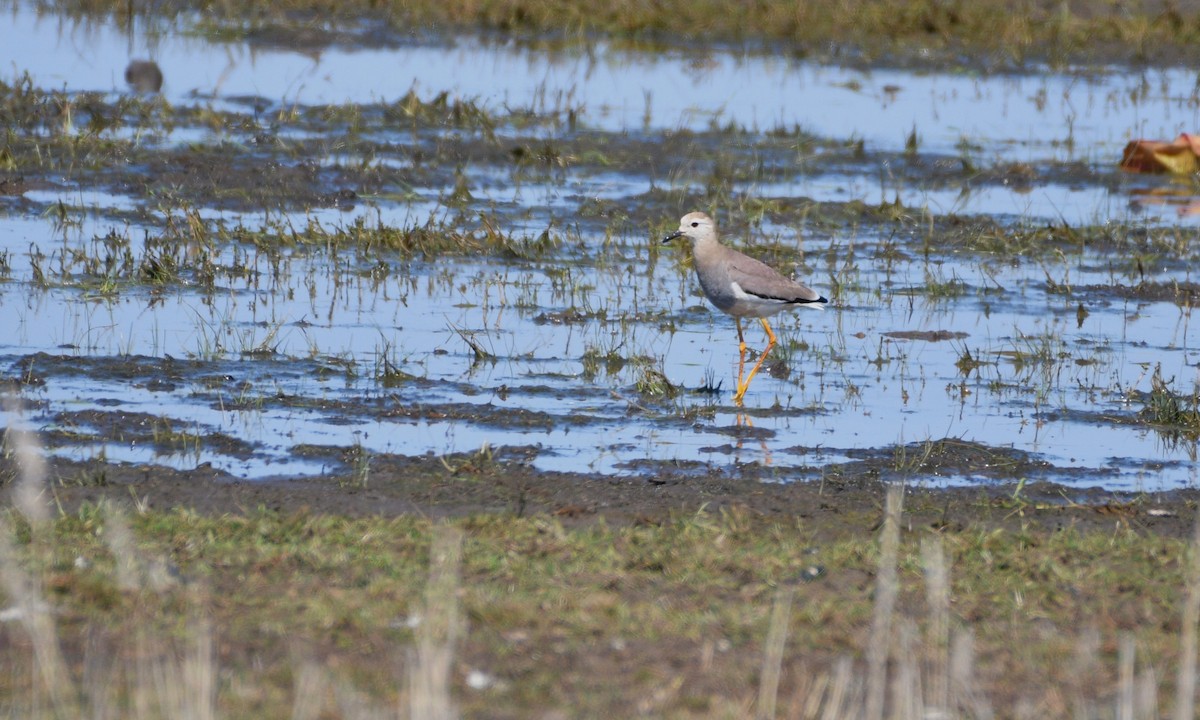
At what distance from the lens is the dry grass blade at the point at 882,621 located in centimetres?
482

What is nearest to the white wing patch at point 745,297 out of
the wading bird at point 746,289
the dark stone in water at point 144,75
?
the wading bird at point 746,289

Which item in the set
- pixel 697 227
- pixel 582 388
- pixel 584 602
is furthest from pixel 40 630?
pixel 697 227

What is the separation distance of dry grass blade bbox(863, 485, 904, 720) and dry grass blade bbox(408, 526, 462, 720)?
1140 millimetres

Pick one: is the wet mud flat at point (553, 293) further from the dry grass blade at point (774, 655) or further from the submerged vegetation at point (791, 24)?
the submerged vegetation at point (791, 24)

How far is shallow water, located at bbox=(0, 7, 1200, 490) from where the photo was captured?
8.69 metres

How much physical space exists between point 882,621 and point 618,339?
17.2 ft

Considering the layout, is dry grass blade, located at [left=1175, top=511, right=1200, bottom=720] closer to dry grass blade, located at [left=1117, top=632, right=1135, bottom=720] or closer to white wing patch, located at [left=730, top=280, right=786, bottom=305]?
dry grass blade, located at [left=1117, top=632, right=1135, bottom=720]

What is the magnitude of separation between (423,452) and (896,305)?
4.73m

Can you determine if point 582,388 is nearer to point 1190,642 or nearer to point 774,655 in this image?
point 774,655

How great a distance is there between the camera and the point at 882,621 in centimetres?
554

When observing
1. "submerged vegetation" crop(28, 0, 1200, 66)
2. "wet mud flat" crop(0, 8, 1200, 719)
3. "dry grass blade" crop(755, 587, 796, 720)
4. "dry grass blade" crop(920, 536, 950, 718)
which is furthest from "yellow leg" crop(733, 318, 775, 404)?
"submerged vegetation" crop(28, 0, 1200, 66)

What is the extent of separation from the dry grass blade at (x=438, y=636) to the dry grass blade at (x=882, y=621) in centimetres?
114

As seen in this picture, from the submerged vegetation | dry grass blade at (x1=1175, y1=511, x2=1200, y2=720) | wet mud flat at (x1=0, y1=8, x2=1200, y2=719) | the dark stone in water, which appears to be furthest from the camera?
the submerged vegetation

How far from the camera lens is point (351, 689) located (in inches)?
197
